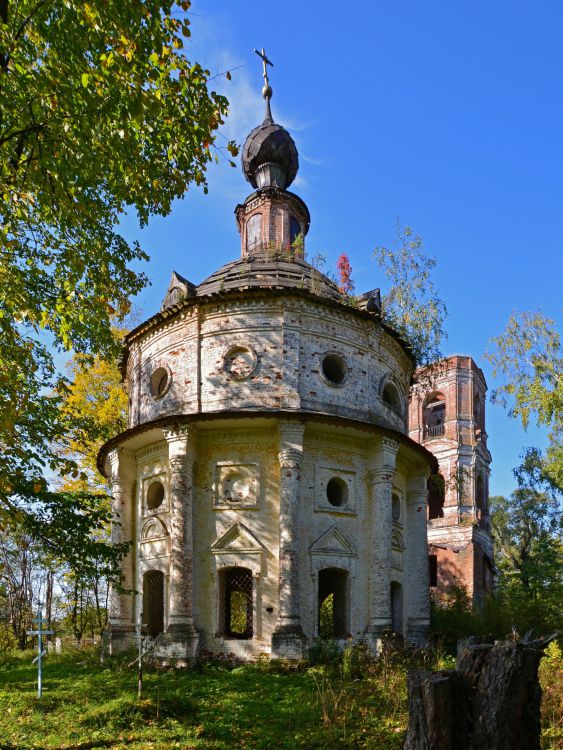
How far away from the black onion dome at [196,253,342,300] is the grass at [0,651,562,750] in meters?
8.19

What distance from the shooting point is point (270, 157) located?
2023 centimetres

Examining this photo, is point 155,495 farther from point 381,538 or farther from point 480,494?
point 480,494

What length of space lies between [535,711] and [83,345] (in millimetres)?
7092

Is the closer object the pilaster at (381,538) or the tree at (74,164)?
the tree at (74,164)

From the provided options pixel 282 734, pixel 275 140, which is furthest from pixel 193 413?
pixel 275 140

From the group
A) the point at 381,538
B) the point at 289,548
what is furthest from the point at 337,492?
the point at 289,548

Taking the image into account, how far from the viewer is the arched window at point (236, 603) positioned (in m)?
12.8

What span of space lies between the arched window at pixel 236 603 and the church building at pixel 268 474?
11 cm

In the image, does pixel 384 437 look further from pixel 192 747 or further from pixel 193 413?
pixel 192 747

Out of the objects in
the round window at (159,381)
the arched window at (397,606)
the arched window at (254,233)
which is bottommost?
the arched window at (397,606)

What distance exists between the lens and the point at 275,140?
20.3 metres

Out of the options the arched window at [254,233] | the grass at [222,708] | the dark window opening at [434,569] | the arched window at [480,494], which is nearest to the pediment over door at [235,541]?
the grass at [222,708]

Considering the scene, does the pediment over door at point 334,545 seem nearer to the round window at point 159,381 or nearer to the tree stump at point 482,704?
the round window at point 159,381

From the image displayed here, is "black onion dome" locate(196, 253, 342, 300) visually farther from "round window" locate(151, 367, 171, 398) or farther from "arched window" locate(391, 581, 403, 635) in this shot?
"arched window" locate(391, 581, 403, 635)
